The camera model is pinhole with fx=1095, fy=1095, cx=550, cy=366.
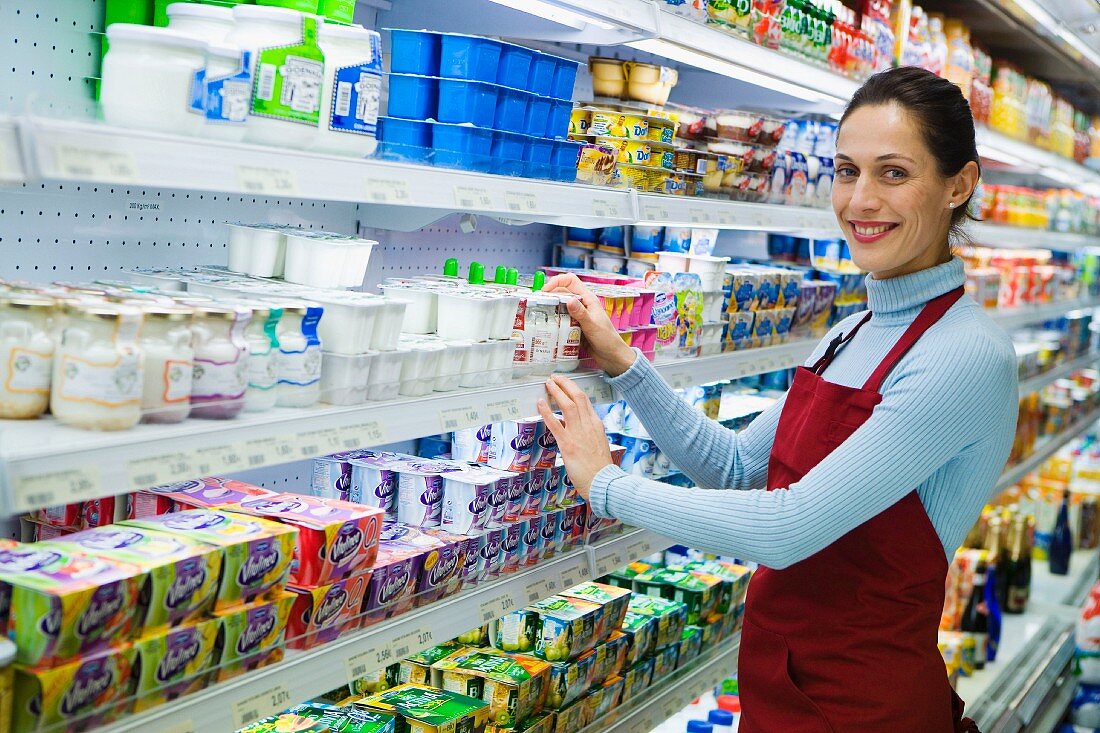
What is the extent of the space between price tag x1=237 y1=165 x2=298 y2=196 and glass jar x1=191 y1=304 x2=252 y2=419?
Result: 0.17 meters

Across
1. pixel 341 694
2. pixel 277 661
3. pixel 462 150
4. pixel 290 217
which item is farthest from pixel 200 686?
pixel 290 217

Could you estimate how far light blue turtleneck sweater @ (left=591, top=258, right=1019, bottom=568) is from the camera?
172cm

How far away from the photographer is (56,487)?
112 cm

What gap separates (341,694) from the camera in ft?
6.91

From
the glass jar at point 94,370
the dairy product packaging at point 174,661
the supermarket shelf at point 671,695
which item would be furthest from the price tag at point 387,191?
the supermarket shelf at point 671,695

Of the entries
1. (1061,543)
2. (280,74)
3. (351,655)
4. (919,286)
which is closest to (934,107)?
(919,286)

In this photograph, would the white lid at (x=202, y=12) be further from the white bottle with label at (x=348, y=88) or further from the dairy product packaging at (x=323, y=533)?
the dairy product packaging at (x=323, y=533)

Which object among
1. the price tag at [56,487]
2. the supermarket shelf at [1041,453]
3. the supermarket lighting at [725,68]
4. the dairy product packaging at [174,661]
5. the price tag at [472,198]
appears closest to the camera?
the price tag at [56,487]

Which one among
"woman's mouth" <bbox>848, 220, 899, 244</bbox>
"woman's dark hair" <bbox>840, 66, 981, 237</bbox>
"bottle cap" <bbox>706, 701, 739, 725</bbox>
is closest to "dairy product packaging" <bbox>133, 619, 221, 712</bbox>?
"woman's mouth" <bbox>848, 220, 899, 244</bbox>

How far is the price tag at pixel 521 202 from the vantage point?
71.2 inches

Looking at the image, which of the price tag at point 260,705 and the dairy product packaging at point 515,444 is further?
the dairy product packaging at point 515,444

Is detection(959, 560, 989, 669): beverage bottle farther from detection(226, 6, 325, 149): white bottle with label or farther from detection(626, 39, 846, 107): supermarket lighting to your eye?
detection(226, 6, 325, 149): white bottle with label

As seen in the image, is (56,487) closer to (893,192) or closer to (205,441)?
(205,441)

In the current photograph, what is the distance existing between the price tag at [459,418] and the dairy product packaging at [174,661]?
0.45 metres
